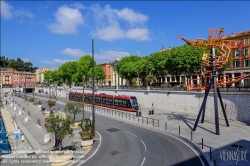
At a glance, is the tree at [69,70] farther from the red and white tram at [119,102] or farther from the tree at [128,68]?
the red and white tram at [119,102]

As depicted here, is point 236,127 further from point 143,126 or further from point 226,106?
point 143,126

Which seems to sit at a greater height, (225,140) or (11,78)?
(11,78)

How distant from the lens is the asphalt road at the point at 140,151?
13.4 metres

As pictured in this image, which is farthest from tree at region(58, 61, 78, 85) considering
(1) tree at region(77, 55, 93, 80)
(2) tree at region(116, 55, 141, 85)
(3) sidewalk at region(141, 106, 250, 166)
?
(3) sidewalk at region(141, 106, 250, 166)

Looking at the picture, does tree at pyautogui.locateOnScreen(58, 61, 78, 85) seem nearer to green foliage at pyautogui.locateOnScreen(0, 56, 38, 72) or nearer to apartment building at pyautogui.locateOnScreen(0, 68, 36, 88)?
apartment building at pyautogui.locateOnScreen(0, 68, 36, 88)

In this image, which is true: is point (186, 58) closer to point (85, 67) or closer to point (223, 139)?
point (223, 139)

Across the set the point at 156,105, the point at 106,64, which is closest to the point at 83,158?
the point at 156,105

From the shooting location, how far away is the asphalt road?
13.4 meters

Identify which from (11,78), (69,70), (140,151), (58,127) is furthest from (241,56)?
(11,78)

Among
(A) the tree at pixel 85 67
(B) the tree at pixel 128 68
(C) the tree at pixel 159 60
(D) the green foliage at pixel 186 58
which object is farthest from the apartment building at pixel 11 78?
(D) the green foliage at pixel 186 58

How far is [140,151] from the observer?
51.2 ft

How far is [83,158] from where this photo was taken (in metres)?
14.5

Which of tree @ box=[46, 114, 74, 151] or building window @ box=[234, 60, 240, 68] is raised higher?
building window @ box=[234, 60, 240, 68]

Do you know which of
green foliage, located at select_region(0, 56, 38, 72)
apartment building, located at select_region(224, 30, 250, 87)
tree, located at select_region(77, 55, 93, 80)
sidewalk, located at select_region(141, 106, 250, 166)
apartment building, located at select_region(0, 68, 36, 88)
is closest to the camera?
sidewalk, located at select_region(141, 106, 250, 166)
